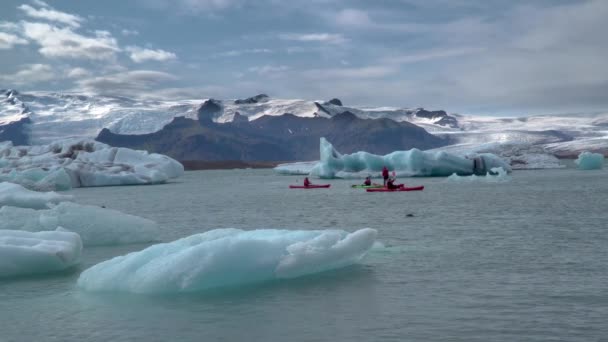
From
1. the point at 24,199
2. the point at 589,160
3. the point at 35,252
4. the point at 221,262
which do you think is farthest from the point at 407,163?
the point at 221,262

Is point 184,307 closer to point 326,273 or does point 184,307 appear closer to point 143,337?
point 143,337

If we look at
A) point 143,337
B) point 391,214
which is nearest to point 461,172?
point 391,214

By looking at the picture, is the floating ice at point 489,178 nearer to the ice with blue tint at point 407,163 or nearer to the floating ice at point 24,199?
the ice with blue tint at point 407,163

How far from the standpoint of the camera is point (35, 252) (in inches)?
507

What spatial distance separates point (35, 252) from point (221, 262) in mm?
3990

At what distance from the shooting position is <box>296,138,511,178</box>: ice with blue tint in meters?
60.6

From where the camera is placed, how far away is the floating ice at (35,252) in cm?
1280

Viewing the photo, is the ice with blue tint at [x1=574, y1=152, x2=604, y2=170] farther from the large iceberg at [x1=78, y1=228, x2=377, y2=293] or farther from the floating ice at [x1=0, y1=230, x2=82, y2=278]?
the floating ice at [x1=0, y1=230, x2=82, y2=278]

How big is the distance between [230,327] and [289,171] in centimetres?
7500

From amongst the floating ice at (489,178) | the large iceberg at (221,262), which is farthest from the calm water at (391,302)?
the floating ice at (489,178)

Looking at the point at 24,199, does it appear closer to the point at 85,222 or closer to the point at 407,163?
the point at 85,222

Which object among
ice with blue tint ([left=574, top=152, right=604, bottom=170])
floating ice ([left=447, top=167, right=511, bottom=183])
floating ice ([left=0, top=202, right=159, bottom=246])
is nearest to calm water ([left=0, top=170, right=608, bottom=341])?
floating ice ([left=0, top=202, right=159, bottom=246])

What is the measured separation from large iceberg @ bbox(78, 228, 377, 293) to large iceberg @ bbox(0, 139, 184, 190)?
4219cm

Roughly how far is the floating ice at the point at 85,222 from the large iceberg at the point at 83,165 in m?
35.5
